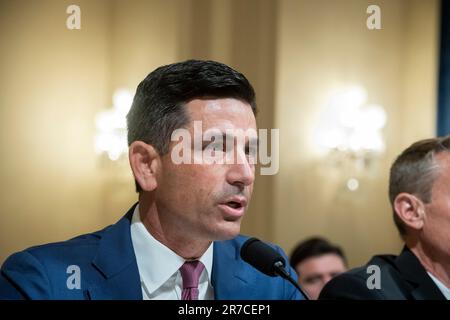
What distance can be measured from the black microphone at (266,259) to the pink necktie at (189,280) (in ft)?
0.49

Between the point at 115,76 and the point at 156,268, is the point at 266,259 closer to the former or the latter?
the point at 156,268

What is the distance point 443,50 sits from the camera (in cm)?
329

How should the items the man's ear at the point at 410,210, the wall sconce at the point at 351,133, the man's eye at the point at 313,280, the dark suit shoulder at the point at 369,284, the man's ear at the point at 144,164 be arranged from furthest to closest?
the man's eye at the point at 313,280 < the wall sconce at the point at 351,133 < the man's ear at the point at 410,210 < the dark suit shoulder at the point at 369,284 < the man's ear at the point at 144,164

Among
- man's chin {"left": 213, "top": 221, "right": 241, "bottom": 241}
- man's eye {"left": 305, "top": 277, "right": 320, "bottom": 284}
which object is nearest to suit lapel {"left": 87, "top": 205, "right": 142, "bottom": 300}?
man's chin {"left": 213, "top": 221, "right": 241, "bottom": 241}

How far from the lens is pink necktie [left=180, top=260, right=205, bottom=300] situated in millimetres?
1469

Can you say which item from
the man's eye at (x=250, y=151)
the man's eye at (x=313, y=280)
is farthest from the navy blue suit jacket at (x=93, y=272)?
the man's eye at (x=313, y=280)

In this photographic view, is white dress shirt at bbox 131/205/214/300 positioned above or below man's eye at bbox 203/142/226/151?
below

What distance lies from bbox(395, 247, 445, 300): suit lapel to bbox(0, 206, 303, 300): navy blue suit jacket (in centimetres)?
46

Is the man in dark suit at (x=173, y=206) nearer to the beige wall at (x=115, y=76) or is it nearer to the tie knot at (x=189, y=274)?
the tie knot at (x=189, y=274)

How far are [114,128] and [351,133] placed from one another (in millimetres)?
1900

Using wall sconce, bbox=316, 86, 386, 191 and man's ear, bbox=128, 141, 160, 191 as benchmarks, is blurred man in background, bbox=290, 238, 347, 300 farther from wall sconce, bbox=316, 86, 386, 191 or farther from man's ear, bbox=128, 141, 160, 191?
man's ear, bbox=128, 141, 160, 191

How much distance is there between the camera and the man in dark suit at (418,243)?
5.79ft
